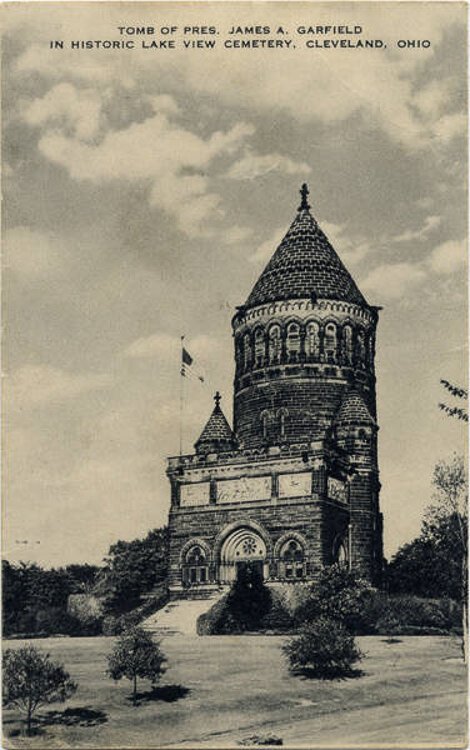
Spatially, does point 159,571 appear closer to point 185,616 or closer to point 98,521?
point 185,616

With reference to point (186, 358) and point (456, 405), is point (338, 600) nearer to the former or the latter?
point (456, 405)

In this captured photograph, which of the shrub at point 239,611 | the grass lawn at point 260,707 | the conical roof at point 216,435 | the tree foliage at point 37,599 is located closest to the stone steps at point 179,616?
the shrub at point 239,611

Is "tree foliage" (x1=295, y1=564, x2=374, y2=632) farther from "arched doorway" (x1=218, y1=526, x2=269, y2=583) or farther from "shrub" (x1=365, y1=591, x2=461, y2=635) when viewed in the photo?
"arched doorway" (x1=218, y1=526, x2=269, y2=583)

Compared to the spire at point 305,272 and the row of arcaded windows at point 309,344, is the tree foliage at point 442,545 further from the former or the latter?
the spire at point 305,272

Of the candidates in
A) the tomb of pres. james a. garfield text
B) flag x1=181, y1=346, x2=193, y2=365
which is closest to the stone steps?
the tomb of pres. james a. garfield text

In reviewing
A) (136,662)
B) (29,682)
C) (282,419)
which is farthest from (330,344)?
(29,682)

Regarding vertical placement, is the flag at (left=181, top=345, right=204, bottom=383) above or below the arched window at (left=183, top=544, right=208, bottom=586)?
above
